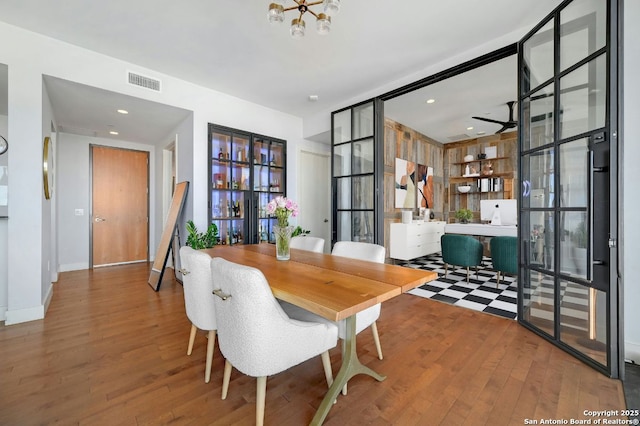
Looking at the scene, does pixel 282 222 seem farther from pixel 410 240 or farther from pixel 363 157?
pixel 410 240

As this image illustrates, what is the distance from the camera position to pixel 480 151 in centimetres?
636

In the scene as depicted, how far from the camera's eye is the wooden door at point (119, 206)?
505cm

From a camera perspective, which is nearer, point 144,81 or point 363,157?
point 144,81

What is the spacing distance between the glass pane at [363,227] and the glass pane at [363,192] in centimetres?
12

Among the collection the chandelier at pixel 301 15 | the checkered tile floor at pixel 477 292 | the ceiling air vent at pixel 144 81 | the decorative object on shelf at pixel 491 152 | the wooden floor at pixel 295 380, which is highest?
the ceiling air vent at pixel 144 81

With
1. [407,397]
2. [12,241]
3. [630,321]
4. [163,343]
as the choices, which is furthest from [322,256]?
[12,241]

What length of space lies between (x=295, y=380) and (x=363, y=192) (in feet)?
9.06

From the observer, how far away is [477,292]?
350 centimetres

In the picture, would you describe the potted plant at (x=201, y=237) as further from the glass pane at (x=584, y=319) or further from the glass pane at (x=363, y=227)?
the glass pane at (x=584, y=319)

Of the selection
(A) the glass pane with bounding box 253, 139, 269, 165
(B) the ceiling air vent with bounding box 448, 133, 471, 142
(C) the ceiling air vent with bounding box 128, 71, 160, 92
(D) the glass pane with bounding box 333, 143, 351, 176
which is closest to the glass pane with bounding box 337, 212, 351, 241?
(D) the glass pane with bounding box 333, 143, 351, 176

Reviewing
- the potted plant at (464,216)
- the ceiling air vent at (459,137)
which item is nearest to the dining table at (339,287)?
the potted plant at (464,216)

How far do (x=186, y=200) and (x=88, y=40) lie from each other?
6.81 ft

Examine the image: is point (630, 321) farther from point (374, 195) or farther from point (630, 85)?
point (374, 195)

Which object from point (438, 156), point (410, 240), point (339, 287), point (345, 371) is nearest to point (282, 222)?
point (339, 287)
